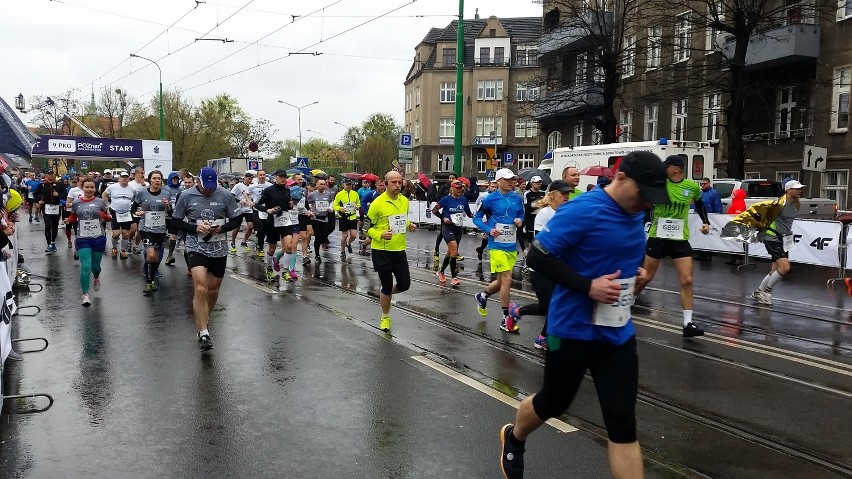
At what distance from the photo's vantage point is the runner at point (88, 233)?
10.4m

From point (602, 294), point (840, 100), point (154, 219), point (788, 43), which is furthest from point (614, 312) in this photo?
point (788, 43)

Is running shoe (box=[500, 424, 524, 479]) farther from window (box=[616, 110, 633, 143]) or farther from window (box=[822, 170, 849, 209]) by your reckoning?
window (box=[616, 110, 633, 143])

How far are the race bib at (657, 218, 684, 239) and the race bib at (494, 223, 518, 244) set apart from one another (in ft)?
5.57

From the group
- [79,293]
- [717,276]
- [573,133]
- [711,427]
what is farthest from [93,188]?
[573,133]

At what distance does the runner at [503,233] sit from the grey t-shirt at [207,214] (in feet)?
9.92

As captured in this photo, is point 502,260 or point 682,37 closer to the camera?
point 502,260

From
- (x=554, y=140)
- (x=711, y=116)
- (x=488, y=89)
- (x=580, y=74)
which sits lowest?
(x=554, y=140)

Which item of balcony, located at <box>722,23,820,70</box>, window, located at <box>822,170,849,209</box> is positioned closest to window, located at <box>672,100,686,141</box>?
balcony, located at <box>722,23,820,70</box>

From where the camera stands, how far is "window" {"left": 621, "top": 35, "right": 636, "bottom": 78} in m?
30.8

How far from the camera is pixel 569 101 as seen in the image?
36.7 m

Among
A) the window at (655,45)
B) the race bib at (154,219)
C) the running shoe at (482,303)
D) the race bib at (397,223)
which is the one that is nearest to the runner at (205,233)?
the race bib at (397,223)

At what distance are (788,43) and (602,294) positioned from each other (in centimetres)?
2603

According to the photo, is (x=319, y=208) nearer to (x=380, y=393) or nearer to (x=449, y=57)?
(x=380, y=393)

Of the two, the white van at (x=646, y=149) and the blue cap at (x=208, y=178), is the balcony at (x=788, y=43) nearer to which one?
the white van at (x=646, y=149)
